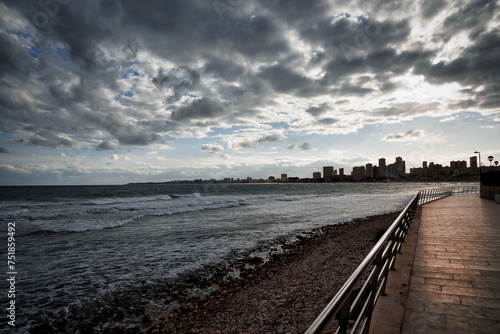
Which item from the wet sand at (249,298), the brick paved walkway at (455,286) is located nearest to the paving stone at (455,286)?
the brick paved walkway at (455,286)

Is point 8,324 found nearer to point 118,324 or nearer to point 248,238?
point 118,324

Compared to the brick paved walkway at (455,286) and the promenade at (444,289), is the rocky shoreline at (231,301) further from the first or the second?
the brick paved walkway at (455,286)

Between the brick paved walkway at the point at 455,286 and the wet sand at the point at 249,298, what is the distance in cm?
218

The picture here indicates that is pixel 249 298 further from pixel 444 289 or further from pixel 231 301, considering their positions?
pixel 444 289

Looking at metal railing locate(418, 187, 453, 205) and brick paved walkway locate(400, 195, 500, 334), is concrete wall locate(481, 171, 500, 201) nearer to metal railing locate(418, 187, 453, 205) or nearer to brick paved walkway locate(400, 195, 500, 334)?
metal railing locate(418, 187, 453, 205)

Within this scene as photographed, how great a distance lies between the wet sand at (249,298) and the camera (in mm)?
5168

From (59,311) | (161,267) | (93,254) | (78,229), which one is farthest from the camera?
(78,229)

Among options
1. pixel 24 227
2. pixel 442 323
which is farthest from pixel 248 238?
pixel 24 227

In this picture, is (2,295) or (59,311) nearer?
(59,311)

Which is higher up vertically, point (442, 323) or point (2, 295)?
point (442, 323)

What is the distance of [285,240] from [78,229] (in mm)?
14325

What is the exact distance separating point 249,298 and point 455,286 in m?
4.34

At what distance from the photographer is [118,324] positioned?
5449mm

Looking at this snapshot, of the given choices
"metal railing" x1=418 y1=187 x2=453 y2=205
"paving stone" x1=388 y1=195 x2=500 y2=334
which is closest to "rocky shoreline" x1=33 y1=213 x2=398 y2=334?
"paving stone" x1=388 y1=195 x2=500 y2=334
